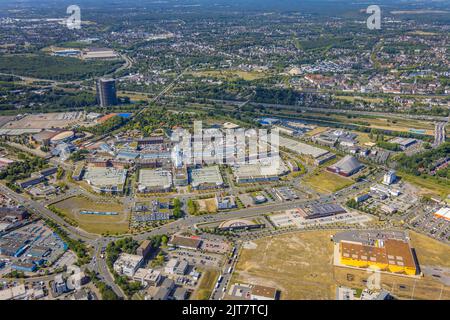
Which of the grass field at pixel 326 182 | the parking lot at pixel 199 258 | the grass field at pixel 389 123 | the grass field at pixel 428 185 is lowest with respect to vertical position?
the parking lot at pixel 199 258

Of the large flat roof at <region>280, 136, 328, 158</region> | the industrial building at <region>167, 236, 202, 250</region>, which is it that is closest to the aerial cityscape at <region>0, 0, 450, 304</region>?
the industrial building at <region>167, 236, 202, 250</region>

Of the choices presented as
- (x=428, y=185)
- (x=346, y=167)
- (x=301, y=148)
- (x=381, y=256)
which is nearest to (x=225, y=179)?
(x=301, y=148)

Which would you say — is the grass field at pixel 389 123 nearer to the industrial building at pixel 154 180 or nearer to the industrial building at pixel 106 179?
the industrial building at pixel 154 180

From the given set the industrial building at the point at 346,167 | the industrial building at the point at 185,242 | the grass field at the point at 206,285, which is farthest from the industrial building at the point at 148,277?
the industrial building at the point at 346,167

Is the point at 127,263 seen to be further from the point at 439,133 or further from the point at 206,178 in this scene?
the point at 439,133

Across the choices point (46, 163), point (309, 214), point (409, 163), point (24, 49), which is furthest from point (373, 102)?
point (24, 49)

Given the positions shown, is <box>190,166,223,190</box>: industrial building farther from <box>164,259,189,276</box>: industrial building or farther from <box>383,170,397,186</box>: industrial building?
<box>383,170,397,186</box>: industrial building

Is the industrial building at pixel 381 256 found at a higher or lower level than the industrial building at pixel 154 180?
lower
